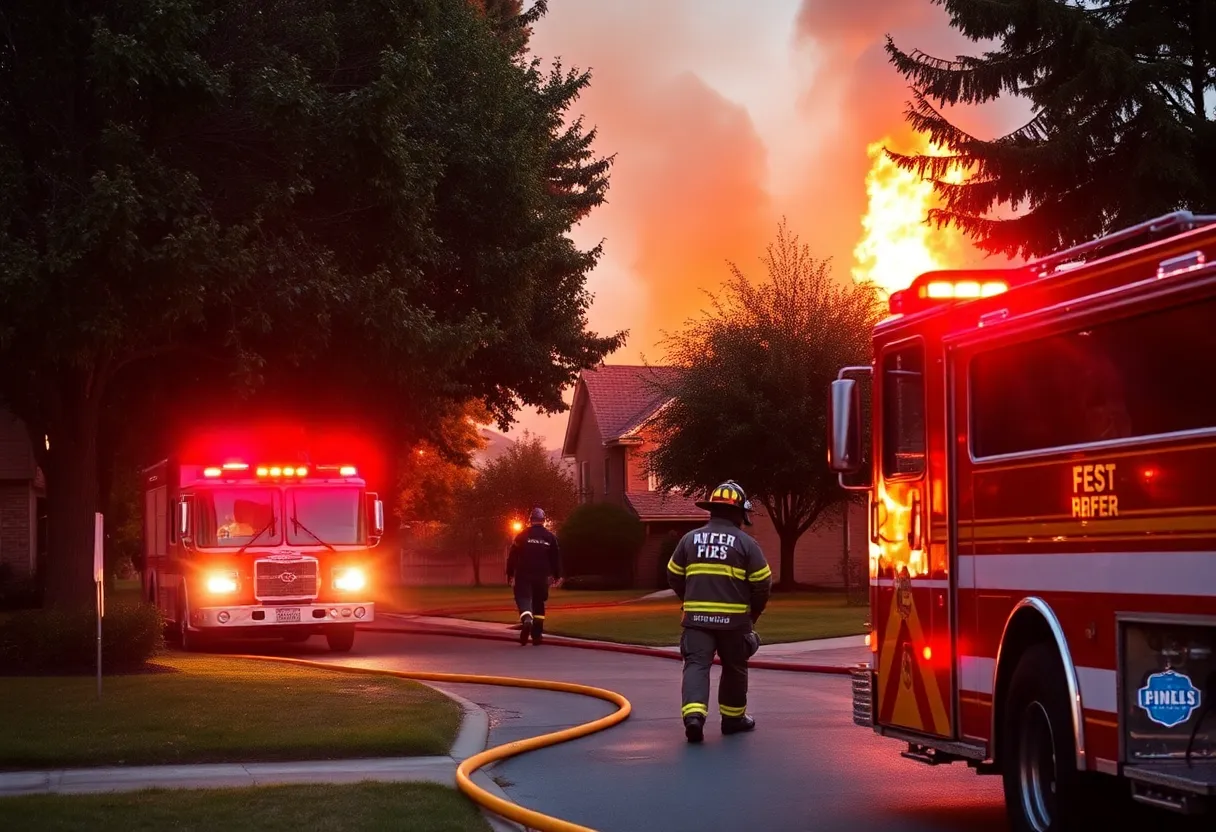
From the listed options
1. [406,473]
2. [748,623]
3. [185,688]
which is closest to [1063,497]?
[748,623]

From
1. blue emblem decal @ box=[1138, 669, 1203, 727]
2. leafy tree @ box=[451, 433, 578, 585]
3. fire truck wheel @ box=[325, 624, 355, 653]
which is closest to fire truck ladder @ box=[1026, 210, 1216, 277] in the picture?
blue emblem decal @ box=[1138, 669, 1203, 727]

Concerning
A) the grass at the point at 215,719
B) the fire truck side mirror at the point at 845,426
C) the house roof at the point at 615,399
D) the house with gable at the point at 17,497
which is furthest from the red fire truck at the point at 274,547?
the house roof at the point at 615,399

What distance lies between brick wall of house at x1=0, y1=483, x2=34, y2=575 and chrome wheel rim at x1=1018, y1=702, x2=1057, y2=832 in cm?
3733

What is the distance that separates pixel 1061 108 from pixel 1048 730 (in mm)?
20487

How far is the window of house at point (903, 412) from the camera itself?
33.1 ft

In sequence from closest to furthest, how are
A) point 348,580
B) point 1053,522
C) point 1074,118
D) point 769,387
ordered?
point 1053,522 < point 348,580 < point 1074,118 < point 769,387

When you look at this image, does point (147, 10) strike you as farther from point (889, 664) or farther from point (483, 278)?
point (889, 664)

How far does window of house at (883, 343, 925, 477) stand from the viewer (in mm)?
10102

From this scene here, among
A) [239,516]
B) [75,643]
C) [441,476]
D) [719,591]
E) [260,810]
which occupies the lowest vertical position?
[260,810]

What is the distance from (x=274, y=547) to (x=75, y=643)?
520 cm

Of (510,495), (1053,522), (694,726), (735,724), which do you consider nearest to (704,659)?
(694,726)

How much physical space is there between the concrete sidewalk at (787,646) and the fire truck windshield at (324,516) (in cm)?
349

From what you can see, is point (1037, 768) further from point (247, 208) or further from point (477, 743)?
point (247, 208)

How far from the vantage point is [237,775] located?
11469mm
